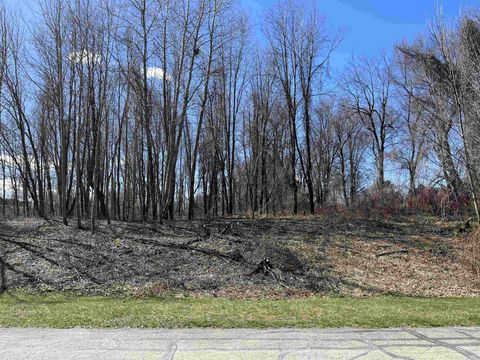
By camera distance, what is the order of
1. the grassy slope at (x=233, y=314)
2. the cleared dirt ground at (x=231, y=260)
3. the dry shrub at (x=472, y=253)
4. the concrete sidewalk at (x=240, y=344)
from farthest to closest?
the dry shrub at (x=472, y=253) < the cleared dirt ground at (x=231, y=260) < the grassy slope at (x=233, y=314) < the concrete sidewalk at (x=240, y=344)

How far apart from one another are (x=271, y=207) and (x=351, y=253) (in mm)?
19566

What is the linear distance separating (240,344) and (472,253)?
1207cm

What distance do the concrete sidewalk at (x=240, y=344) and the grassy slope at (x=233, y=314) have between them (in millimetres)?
420

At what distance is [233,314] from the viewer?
297 inches

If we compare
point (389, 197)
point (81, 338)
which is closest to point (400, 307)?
point (81, 338)

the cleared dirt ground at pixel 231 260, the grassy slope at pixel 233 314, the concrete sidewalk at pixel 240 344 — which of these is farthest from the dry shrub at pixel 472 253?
the concrete sidewalk at pixel 240 344

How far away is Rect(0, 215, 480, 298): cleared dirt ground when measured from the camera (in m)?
11.5

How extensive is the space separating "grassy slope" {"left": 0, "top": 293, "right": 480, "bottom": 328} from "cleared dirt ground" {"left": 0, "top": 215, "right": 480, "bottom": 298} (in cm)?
198

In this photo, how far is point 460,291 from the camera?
11.9 m

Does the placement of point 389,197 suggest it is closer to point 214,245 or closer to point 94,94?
point 214,245

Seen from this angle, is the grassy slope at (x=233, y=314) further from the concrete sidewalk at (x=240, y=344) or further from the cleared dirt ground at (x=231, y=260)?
the cleared dirt ground at (x=231, y=260)

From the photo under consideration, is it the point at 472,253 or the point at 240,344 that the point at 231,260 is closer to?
the point at 240,344

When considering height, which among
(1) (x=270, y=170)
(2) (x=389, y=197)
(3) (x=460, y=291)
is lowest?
(3) (x=460, y=291)

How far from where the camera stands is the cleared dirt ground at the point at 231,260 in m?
11.5
